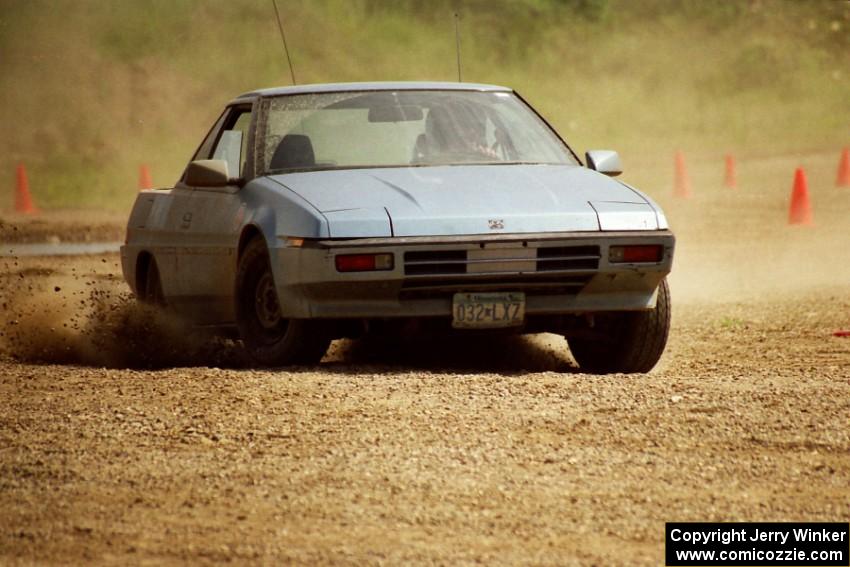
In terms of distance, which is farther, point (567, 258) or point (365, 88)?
point (365, 88)

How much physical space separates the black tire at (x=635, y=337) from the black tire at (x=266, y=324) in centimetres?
144

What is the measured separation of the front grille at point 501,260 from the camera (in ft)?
25.2

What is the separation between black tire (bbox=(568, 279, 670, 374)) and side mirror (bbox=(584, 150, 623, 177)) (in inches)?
29.6

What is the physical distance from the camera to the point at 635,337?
844 cm

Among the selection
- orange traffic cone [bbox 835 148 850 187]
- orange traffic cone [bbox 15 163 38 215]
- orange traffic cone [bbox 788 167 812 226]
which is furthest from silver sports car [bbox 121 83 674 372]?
orange traffic cone [bbox 15 163 38 215]

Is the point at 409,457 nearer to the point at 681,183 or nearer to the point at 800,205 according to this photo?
the point at 800,205

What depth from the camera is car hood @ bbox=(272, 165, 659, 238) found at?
7.70 meters

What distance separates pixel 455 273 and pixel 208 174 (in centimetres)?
160

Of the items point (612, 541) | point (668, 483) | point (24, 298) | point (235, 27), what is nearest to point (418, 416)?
point (668, 483)

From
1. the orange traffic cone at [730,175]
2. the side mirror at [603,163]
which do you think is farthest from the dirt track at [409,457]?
the orange traffic cone at [730,175]

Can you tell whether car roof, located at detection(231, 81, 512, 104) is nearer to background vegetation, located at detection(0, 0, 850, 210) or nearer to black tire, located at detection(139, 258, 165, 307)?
black tire, located at detection(139, 258, 165, 307)

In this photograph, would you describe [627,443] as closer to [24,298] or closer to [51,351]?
[51,351]

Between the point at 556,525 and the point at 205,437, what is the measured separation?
1.72m

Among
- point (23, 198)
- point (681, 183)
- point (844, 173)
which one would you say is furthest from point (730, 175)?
point (23, 198)
